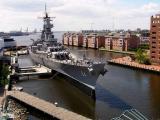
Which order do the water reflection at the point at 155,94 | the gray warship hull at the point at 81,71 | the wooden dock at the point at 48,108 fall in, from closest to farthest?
1. the wooden dock at the point at 48,108
2. the water reflection at the point at 155,94
3. the gray warship hull at the point at 81,71

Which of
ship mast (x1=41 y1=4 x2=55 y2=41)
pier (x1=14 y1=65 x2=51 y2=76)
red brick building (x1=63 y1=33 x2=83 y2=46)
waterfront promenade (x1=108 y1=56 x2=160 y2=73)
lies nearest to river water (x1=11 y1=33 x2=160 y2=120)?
pier (x1=14 y1=65 x2=51 y2=76)

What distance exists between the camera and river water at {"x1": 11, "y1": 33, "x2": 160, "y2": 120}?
33938 mm

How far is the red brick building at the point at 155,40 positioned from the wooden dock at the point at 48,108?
36.8m

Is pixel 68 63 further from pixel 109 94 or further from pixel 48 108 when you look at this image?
pixel 48 108

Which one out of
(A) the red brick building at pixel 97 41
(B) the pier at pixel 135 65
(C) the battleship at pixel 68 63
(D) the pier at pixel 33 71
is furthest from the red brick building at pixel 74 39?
Result: (D) the pier at pixel 33 71

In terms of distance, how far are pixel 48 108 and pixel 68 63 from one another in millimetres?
14439

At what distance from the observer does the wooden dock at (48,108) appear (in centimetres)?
2930

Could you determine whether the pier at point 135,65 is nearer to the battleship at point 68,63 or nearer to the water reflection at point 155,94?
the water reflection at point 155,94

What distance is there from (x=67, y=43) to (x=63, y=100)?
10022cm

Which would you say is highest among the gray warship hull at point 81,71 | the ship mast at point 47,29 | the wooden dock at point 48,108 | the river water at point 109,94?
the ship mast at point 47,29

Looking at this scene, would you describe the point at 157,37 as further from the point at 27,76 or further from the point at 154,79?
the point at 27,76

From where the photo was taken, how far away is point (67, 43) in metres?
138

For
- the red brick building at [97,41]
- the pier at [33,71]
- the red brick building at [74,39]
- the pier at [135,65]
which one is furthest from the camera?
the red brick building at [74,39]

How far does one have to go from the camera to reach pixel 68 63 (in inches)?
1800
